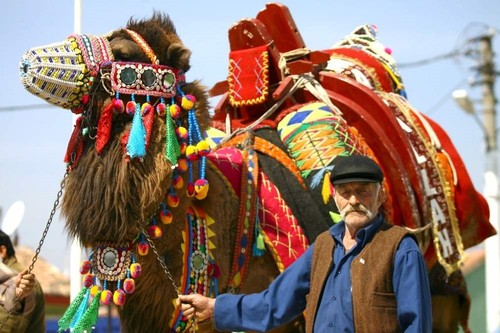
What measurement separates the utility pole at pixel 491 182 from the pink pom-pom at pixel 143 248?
7.79 m

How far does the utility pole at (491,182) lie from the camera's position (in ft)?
41.0

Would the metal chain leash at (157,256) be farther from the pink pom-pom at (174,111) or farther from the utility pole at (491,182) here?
the utility pole at (491,182)

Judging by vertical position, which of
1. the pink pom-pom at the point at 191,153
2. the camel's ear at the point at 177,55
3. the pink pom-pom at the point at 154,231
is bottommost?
the pink pom-pom at the point at 154,231

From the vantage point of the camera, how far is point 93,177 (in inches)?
167

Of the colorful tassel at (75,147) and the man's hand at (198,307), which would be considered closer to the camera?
the man's hand at (198,307)

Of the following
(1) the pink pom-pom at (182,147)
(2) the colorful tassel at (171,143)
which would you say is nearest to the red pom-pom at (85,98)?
(2) the colorful tassel at (171,143)

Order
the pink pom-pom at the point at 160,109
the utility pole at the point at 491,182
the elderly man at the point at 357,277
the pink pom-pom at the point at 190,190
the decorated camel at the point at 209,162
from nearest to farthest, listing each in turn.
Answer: the elderly man at the point at 357,277
the decorated camel at the point at 209,162
the pink pom-pom at the point at 160,109
the pink pom-pom at the point at 190,190
the utility pole at the point at 491,182

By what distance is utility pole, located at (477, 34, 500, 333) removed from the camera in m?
12.5

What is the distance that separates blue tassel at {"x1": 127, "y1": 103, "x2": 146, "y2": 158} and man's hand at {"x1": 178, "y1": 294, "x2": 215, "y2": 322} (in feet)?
2.35

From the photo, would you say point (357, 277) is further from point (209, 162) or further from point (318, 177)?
point (318, 177)

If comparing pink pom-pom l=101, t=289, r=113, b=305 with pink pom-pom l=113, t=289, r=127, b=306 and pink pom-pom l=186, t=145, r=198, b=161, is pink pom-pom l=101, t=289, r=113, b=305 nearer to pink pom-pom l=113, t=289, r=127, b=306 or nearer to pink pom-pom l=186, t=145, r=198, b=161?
pink pom-pom l=113, t=289, r=127, b=306

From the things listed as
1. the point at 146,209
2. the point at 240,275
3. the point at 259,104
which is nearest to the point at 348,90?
the point at 259,104

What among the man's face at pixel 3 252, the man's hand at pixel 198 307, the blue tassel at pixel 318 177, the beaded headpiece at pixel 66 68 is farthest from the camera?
the man's face at pixel 3 252

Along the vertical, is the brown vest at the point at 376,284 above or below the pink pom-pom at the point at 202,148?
below
